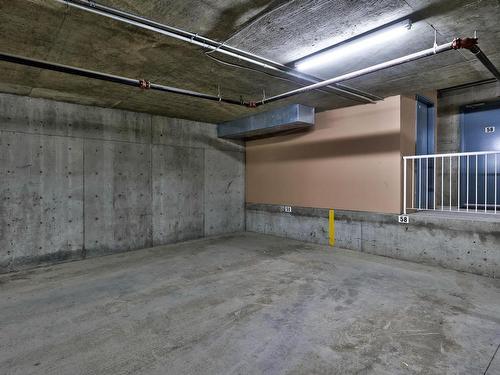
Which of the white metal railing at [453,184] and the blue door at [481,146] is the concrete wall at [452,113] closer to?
the blue door at [481,146]

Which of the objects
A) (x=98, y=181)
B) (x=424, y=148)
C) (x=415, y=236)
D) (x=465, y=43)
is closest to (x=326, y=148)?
(x=424, y=148)

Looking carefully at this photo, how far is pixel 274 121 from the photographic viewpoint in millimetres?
5320

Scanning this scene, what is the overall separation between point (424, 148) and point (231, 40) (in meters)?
4.30

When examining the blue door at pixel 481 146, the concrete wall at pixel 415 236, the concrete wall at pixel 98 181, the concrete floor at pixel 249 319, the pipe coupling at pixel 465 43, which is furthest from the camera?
the blue door at pixel 481 146

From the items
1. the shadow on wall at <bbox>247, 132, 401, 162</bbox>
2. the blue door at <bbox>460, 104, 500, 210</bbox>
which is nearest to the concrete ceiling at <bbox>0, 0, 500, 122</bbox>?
the shadow on wall at <bbox>247, 132, 401, 162</bbox>

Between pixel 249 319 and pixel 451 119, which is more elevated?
pixel 451 119

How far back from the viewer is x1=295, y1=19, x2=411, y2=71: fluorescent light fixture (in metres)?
2.50

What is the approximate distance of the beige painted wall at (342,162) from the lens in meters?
4.63

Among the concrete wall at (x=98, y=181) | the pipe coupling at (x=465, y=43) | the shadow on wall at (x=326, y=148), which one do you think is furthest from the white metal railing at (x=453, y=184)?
the concrete wall at (x=98, y=181)

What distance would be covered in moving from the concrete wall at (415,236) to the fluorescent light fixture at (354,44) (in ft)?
8.87

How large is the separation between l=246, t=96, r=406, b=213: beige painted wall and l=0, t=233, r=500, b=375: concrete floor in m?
1.22

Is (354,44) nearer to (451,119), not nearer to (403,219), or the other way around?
(403,219)

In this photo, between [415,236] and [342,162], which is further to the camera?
[342,162]

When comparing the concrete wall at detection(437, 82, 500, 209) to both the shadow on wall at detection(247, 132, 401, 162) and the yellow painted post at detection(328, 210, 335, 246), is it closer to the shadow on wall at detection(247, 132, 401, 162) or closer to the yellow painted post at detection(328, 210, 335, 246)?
the shadow on wall at detection(247, 132, 401, 162)
